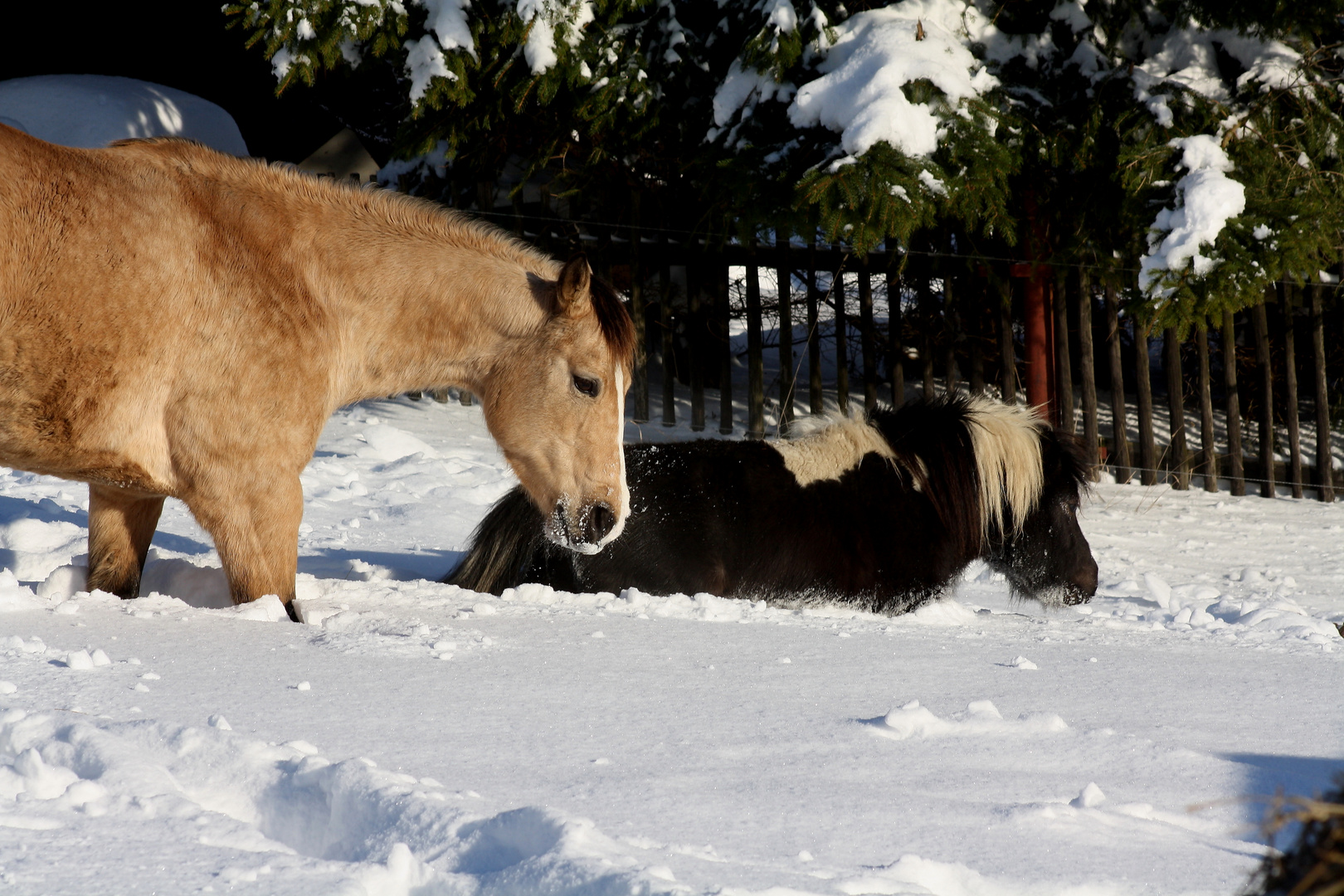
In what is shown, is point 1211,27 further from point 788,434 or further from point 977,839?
point 977,839

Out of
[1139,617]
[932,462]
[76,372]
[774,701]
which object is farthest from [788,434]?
[76,372]

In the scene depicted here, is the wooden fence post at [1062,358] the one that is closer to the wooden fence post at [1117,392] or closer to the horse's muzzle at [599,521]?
the wooden fence post at [1117,392]

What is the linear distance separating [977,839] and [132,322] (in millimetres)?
2647

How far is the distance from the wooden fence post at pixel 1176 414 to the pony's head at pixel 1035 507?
11.8ft

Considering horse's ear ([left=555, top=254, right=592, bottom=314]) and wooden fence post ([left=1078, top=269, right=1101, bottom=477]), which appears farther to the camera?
wooden fence post ([left=1078, top=269, right=1101, bottom=477])

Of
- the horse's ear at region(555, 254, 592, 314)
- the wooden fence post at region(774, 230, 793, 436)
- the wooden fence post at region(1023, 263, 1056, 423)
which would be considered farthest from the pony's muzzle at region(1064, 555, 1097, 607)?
the wooden fence post at region(774, 230, 793, 436)

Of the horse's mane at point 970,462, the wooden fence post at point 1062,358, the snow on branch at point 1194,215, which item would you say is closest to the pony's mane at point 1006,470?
the horse's mane at point 970,462

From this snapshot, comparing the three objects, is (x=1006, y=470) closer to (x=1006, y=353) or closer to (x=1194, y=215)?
(x=1194, y=215)

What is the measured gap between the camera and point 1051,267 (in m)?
8.13

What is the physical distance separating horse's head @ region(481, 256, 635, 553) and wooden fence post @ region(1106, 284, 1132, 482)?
18.4 ft

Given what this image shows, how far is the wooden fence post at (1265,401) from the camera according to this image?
830cm

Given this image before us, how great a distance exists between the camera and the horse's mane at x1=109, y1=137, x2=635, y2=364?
11.7ft

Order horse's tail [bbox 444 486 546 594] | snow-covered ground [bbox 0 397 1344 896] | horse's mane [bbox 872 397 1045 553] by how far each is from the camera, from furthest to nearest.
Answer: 1. horse's mane [bbox 872 397 1045 553]
2. horse's tail [bbox 444 486 546 594]
3. snow-covered ground [bbox 0 397 1344 896]

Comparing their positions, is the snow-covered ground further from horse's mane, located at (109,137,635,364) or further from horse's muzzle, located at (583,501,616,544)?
horse's mane, located at (109,137,635,364)
